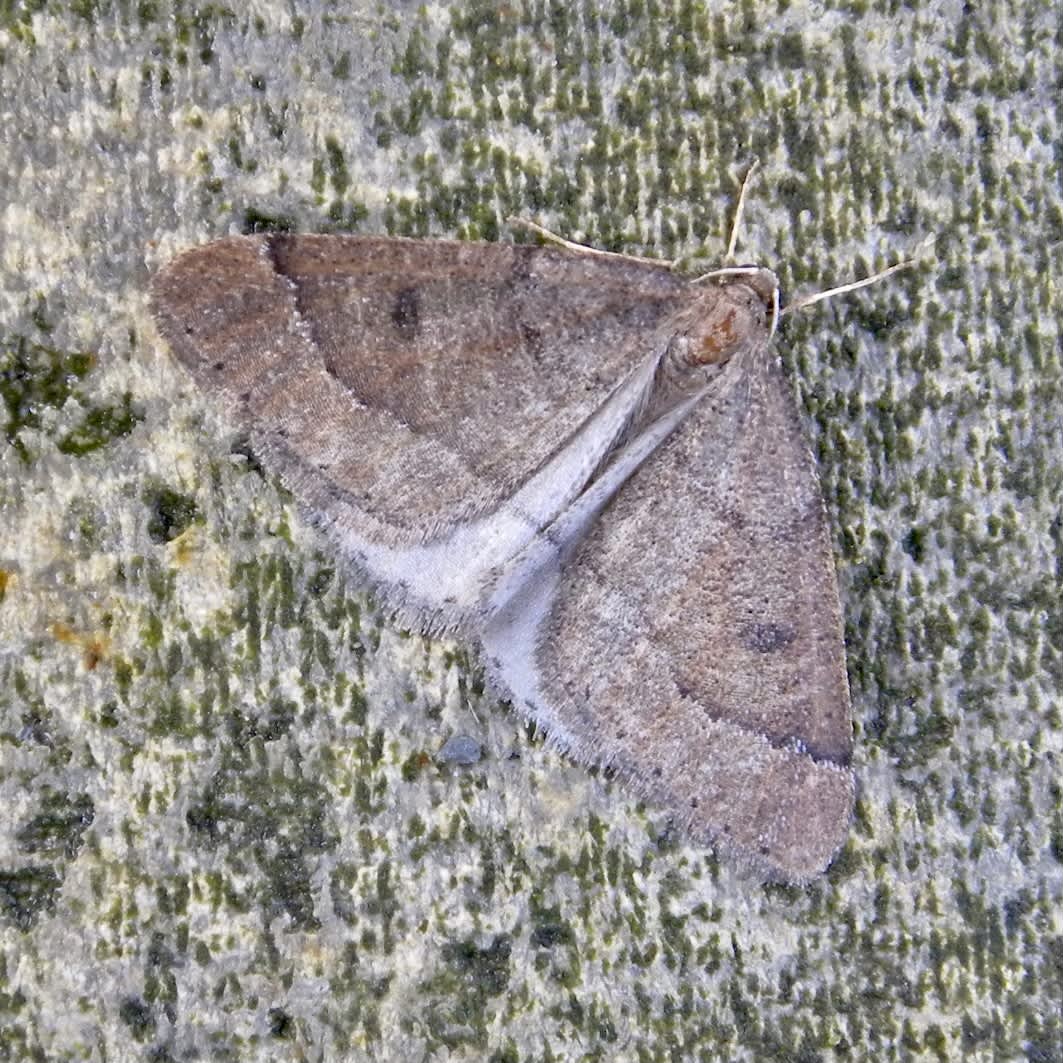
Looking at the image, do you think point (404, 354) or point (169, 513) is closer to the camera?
point (404, 354)

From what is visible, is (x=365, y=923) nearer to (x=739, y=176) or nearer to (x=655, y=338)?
(x=655, y=338)

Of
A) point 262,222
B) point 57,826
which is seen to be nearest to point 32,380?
point 262,222

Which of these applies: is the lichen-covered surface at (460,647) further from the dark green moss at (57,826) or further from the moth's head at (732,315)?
the moth's head at (732,315)

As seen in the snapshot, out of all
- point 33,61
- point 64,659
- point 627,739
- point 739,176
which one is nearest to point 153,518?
point 64,659

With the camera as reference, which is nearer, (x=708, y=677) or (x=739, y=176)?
(x=708, y=677)

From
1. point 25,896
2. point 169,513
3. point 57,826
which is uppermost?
point 169,513

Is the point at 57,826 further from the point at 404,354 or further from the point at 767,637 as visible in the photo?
the point at 767,637
